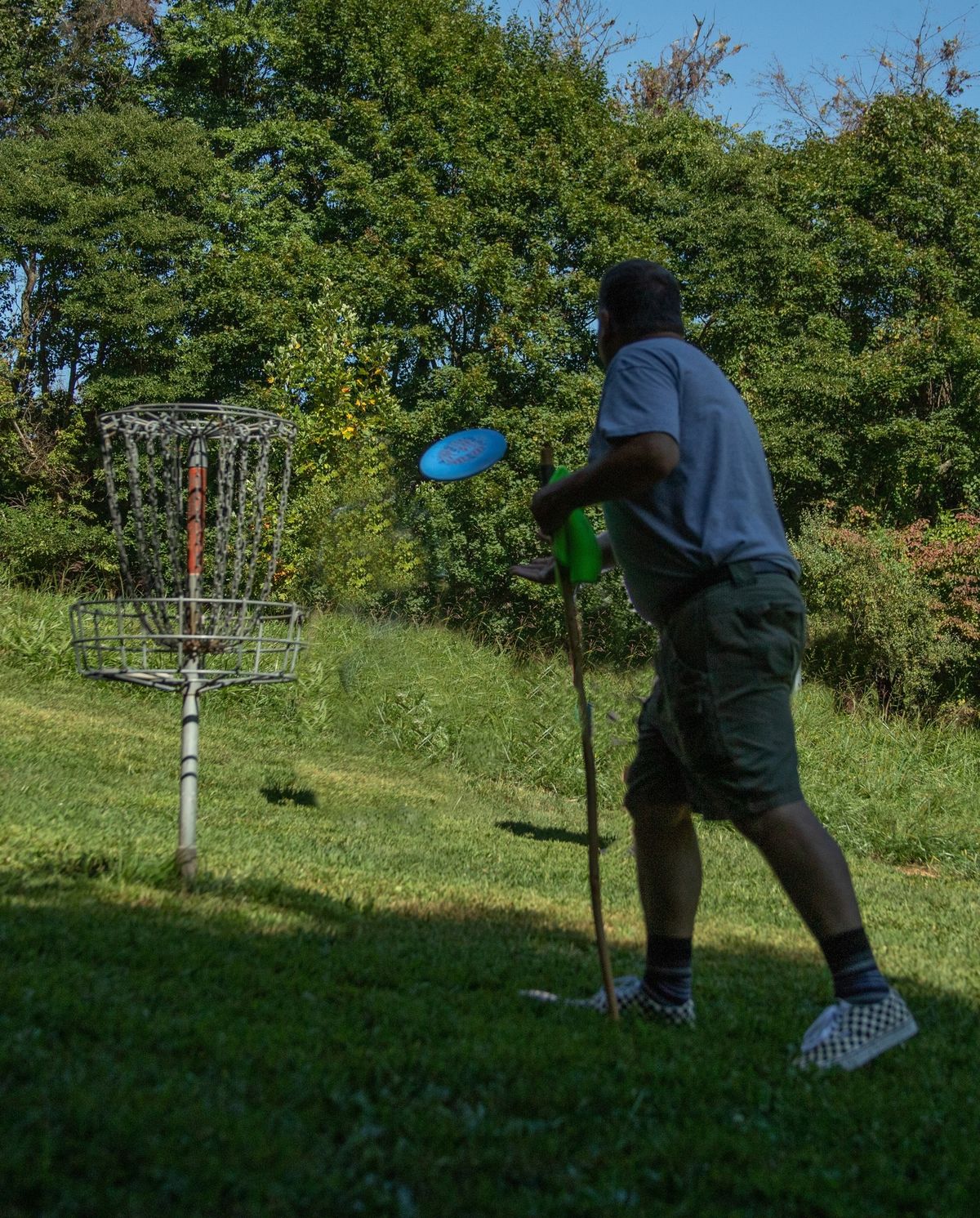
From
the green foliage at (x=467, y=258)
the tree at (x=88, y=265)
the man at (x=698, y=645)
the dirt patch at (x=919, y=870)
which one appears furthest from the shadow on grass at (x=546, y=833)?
the tree at (x=88, y=265)

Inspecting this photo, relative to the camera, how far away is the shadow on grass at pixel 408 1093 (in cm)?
175

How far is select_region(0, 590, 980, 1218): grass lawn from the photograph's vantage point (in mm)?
1805

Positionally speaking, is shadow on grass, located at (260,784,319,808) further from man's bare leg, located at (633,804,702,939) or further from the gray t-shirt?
the gray t-shirt

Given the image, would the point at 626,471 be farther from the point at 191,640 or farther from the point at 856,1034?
the point at 191,640

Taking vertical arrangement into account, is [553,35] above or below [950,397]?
above

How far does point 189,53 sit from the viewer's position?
25516 mm

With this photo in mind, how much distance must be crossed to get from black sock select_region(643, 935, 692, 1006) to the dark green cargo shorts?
0.39 metres

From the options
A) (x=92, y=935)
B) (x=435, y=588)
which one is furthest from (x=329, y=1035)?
(x=435, y=588)

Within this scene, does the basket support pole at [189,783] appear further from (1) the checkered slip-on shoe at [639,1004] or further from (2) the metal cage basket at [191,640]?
(1) the checkered slip-on shoe at [639,1004]

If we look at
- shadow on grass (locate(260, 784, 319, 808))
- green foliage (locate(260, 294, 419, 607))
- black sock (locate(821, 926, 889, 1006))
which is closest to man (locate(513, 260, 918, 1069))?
black sock (locate(821, 926, 889, 1006))

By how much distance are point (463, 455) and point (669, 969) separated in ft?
4.75

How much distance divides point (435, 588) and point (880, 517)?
811 cm

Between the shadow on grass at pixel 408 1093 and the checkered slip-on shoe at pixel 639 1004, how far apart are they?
59 mm

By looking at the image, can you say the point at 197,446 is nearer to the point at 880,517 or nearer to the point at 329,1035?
the point at 329,1035
